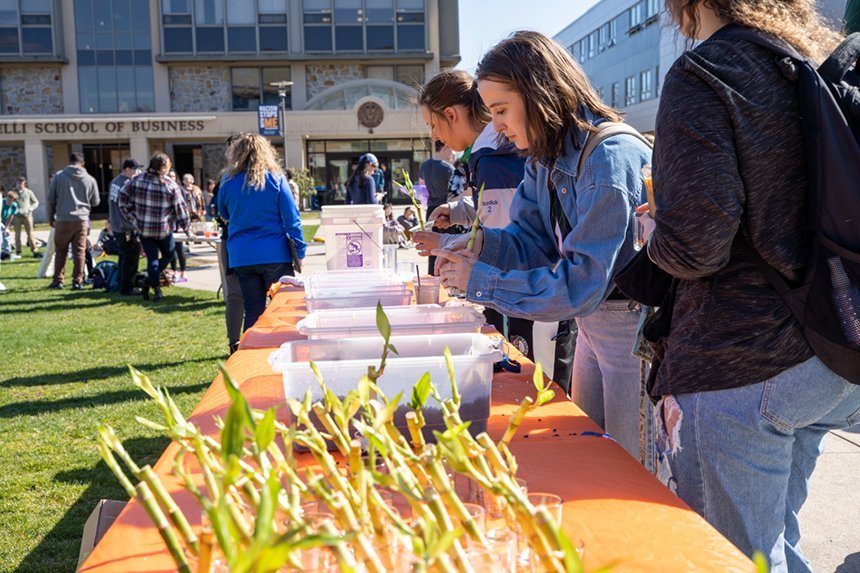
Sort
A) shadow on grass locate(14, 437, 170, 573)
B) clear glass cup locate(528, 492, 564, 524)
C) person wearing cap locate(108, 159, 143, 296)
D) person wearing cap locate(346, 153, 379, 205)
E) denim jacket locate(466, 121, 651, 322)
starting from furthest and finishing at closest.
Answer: person wearing cap locate(346, 153, 379, 205), person wearing cap locate(108, 159, 143, 296), shadow on grass locate(14, 437, 170, 573), denim jacket locate(466, 121, 651, 322), clear glass cup locate(528, 492, 564, 524)

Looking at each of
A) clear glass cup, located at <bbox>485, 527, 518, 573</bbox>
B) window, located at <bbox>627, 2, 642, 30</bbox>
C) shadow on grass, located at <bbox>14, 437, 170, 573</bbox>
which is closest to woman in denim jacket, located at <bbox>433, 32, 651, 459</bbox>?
clear glass cup, located at <bbox>485, 527, 518, 573</bbox>

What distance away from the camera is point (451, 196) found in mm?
5629

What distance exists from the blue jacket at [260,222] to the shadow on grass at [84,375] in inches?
51.1

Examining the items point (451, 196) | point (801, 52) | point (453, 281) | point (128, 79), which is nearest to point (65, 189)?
point (451, 196)

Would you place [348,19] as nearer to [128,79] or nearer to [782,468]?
[128,79]

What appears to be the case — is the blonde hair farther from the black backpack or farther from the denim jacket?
the black backpack

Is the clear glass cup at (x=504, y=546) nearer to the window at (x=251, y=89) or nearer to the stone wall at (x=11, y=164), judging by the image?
the window at (x=251, y=89)

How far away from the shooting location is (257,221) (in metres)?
5.75

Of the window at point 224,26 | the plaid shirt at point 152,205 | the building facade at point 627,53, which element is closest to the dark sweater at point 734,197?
the plaid shirt at point 152,205

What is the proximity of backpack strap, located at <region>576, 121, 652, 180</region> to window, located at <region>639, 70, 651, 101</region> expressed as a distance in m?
39.6

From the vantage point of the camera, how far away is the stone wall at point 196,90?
3628cm

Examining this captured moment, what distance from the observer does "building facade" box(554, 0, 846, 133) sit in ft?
127

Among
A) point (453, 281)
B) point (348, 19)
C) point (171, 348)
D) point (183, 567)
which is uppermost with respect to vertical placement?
point (348, 19)

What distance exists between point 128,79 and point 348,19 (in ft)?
31.0
